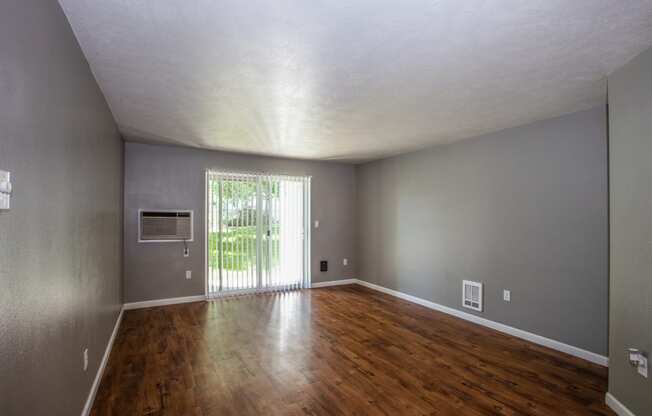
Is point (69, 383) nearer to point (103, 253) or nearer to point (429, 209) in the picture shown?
point (103, 253)

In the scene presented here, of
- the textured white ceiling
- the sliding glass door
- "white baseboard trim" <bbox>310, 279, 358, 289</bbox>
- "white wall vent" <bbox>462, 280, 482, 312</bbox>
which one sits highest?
the textured white ceiling

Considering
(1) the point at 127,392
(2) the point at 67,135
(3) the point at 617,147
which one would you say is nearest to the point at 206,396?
(1) the point at 127,392

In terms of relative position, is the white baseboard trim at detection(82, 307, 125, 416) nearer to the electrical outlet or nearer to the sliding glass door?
the sliding glass door

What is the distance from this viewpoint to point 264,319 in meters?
4.40

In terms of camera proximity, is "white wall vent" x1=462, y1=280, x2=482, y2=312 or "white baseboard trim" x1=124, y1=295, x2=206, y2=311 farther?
"white baseboard trim" x1=124, y1=295, x2=206, y2=311

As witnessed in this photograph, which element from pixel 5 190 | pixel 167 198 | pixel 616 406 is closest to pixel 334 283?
pixel 167 198

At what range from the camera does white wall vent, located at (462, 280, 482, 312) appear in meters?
4.26

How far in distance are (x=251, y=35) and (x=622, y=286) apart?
3.00m

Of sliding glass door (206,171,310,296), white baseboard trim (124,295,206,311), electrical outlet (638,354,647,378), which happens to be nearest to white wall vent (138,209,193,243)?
sliding glass door (206,171,310,296)

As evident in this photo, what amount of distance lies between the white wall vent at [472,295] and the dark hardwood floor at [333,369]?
28cm

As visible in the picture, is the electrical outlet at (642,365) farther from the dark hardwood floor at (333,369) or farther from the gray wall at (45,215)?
the gray wall at (45,215)

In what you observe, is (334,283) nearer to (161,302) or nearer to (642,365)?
(161,302)

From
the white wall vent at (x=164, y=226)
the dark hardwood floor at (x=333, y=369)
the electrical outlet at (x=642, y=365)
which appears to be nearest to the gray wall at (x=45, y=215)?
the dark hardwood floor at (x=333, y=369)

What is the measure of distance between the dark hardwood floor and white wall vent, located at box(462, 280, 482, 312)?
276mm
